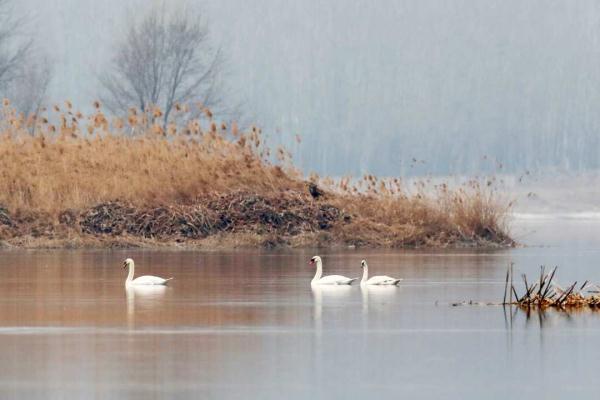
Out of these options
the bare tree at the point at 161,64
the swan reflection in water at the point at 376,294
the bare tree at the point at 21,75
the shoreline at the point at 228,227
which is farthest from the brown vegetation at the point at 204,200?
the bare tree at the point at 21,75

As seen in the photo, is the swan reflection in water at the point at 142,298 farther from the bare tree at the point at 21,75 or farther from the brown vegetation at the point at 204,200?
the bare tree at the point at 21,75

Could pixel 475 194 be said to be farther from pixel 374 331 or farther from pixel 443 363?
pixel 443 363

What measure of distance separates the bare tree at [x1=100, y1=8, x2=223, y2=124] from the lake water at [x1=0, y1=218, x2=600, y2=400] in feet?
110


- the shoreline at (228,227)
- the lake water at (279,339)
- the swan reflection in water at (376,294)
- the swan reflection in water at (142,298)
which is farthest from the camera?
the shoreline at (228,227)

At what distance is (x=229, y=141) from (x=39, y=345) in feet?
63.8

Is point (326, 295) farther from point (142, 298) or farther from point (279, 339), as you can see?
point (279, 339)

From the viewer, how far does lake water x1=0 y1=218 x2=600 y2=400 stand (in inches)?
Result: 408

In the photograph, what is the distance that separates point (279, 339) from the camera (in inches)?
517

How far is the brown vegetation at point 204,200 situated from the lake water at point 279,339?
7746 mm

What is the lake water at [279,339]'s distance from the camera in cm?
1038

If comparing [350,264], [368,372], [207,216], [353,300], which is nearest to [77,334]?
[368,372]

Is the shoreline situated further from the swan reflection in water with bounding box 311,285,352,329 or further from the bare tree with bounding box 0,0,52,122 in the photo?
the bare tree with bounding box 0,0,52,122

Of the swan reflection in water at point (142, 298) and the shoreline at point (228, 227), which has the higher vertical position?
the shoreline at point (228, 227)

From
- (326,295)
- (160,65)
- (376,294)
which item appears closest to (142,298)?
(326,295)
